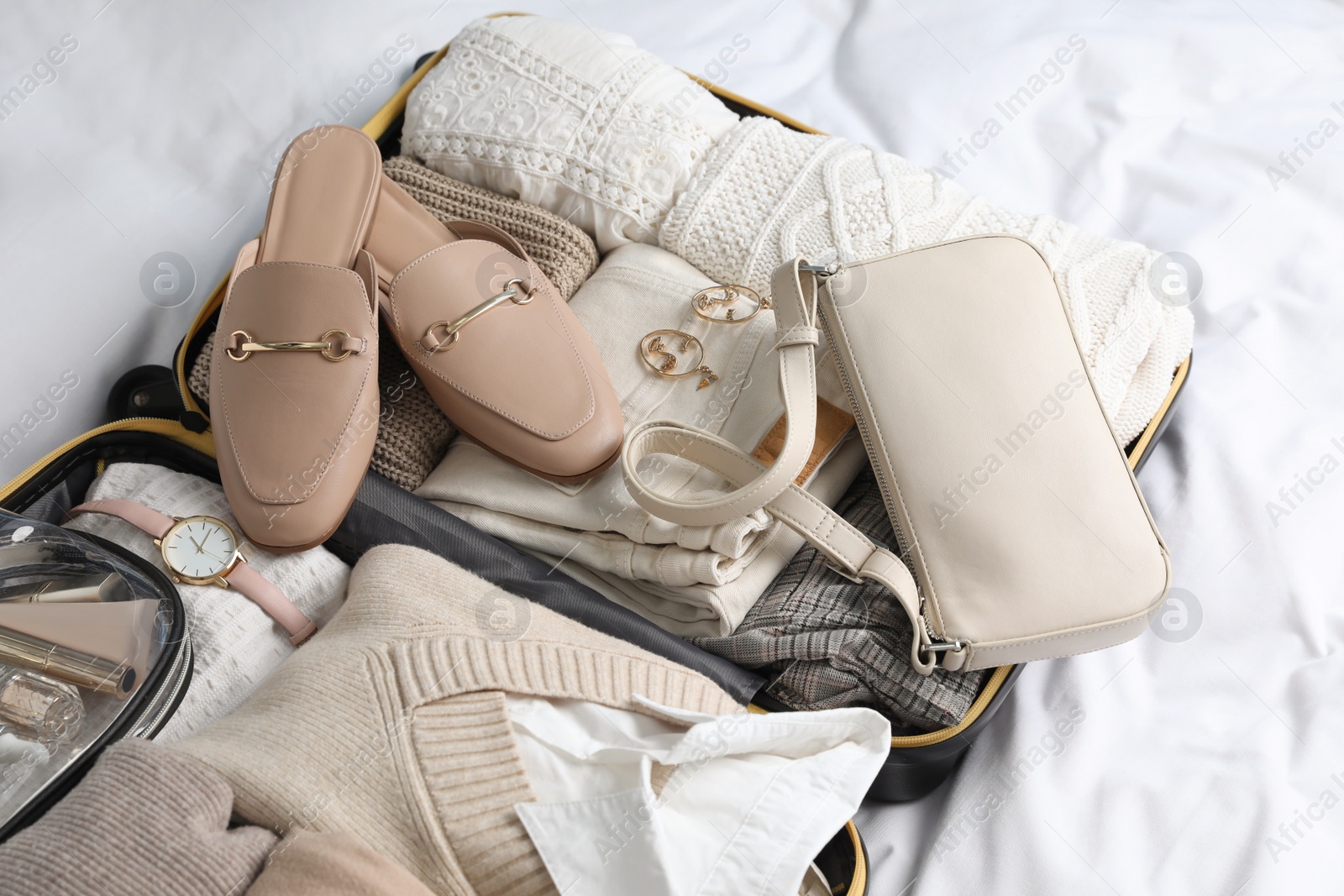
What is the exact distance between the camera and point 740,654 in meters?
0.76

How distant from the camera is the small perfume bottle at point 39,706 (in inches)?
23.8

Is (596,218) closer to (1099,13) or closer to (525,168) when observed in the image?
(525,168)

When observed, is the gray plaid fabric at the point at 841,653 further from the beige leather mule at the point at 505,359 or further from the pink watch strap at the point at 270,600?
the pink watch strap at the point at 270,600

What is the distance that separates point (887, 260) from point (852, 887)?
1.70ft

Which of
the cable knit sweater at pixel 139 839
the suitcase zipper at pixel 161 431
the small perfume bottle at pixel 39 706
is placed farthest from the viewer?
the suitcase zipper at pixel 161 431

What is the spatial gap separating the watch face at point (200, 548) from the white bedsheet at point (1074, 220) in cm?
28

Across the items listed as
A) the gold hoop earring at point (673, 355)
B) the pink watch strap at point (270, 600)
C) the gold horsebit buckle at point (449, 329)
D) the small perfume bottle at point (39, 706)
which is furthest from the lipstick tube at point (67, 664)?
the gold hoop earring at point (673, 355)

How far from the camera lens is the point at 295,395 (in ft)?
2.54

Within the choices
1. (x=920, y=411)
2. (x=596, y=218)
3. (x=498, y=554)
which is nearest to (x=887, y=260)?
(x=920, y=411)

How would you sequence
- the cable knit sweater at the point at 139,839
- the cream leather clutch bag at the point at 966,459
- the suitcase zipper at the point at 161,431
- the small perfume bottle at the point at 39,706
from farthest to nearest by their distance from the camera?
1. the suitcase zipper at the point at 161,431
2. the cream leather clutch bag at the point at 966,459
3. the small perfume bottle at the point at 39,706
4. the cable knit sweater at the point at 139,839

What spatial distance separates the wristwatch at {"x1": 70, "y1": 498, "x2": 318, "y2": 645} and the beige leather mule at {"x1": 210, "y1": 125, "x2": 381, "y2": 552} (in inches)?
1.0

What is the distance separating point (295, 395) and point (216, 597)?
179 mm

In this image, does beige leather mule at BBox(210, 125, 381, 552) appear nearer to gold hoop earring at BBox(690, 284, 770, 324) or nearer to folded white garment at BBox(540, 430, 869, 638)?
folded white garment at BBox(540, 430, 869, 638)

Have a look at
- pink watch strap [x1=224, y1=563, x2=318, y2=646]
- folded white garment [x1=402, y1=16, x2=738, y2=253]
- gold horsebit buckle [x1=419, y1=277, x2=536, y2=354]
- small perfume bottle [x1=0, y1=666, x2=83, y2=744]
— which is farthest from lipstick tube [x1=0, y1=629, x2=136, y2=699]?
folded white garment [x1=402, y1=16, x2=738, y2=253]
